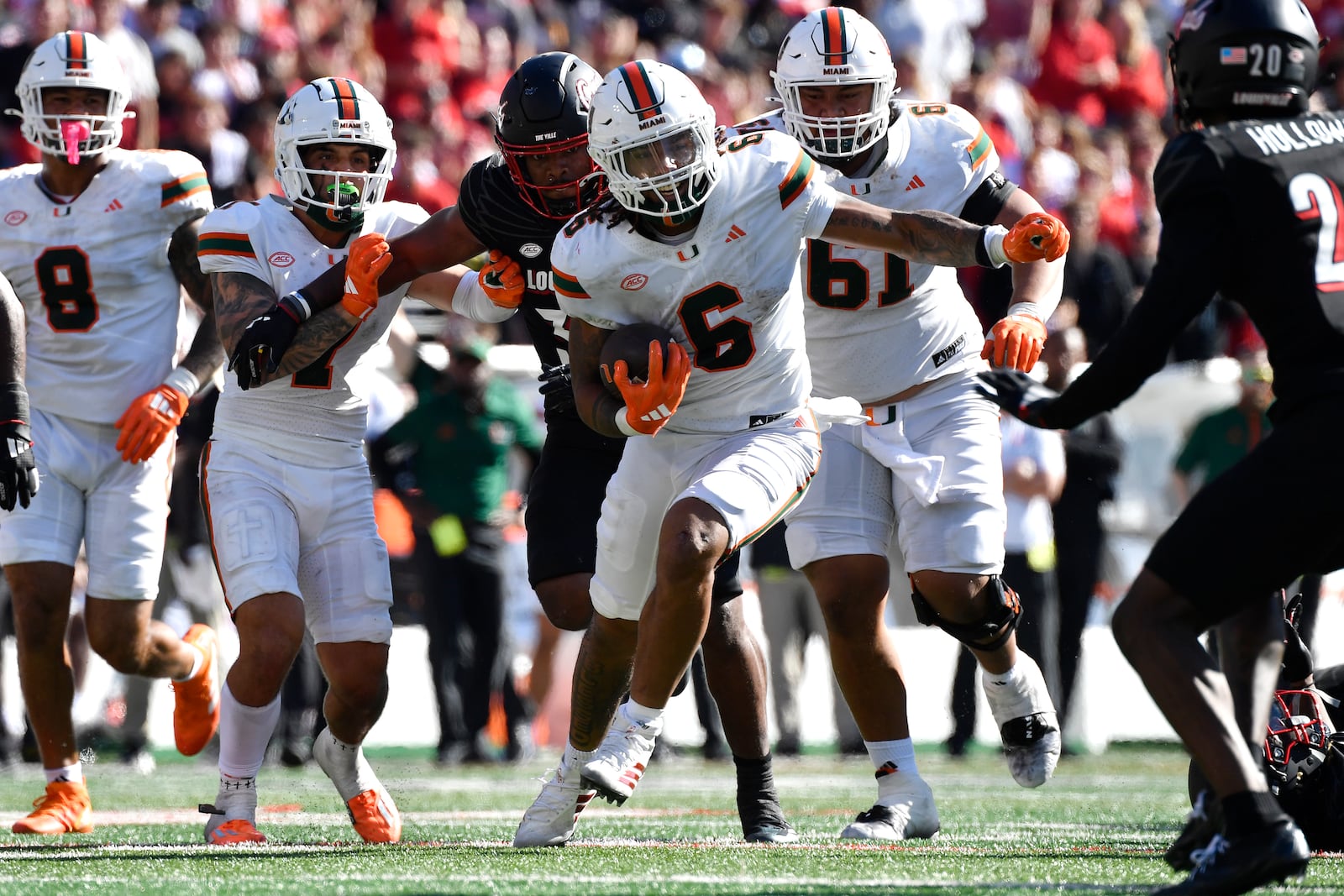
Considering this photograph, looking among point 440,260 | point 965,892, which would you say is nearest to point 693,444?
point 440,260

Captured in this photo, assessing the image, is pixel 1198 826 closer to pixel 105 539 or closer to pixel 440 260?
pixel 440 260

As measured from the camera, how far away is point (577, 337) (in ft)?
Result: 14.7

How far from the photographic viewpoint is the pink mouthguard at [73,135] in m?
5.57

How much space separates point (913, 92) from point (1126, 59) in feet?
8.33

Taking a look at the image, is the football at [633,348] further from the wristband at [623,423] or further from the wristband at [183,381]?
the wristband at [183,381]

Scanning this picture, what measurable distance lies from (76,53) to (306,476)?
5.18 feet

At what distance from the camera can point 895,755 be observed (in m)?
4.95

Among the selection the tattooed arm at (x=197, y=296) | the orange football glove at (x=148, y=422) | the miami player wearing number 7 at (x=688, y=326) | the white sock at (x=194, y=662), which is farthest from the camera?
the white sock at (x=194, y=662)

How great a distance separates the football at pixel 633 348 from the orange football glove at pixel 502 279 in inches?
25.7

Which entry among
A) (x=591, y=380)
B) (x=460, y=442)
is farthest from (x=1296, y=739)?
(x=460, y=442)

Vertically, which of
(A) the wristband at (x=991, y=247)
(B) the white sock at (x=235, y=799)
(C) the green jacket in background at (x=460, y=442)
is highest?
(A) the wristband at (x=991, y=247)

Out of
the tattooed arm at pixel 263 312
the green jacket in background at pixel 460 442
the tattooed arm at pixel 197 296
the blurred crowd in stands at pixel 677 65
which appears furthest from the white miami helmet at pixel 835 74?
the green jacket in background at pixel 460 442

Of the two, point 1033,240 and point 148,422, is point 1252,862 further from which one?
point 148,422

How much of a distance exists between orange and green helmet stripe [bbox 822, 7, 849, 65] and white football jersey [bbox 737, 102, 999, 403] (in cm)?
28
